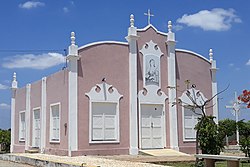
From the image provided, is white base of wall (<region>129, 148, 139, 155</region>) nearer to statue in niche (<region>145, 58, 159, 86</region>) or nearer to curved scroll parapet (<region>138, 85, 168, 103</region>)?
curved scroll parapet (<region>138, 85, 168, 103</region>)

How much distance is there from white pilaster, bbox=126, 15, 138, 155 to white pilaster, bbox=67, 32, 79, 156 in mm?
2930

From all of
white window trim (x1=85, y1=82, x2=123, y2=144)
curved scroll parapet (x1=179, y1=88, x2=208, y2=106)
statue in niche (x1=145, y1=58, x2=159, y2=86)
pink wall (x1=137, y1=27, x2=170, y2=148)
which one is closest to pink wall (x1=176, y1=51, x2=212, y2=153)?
curved scroll parapet (x1=179, y1=88, x2=208, y2=106)

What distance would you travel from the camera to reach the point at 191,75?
2331 centimetres

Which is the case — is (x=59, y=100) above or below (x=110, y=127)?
above

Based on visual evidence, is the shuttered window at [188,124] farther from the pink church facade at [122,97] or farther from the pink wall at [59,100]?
the pink wall at [59,100]

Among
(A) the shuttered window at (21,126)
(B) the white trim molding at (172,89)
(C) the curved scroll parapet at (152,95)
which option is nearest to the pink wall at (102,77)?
(C) the curved scroll parapet at (152,95)

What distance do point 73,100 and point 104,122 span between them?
6.44 ft

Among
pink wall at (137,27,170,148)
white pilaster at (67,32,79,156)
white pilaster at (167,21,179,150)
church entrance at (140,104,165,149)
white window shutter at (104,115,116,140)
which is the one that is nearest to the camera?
white pilaster at (67,32,79,156)

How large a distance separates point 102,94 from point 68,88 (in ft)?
5.74

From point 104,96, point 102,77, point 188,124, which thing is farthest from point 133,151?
point 188,124

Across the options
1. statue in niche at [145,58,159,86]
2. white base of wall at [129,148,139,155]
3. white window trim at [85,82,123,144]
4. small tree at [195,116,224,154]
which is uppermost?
statue in niche at [145,58,159,86]

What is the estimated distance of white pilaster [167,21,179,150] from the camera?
21859 mm

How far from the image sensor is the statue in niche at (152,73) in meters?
21.6

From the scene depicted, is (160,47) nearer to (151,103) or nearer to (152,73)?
(152,73)
